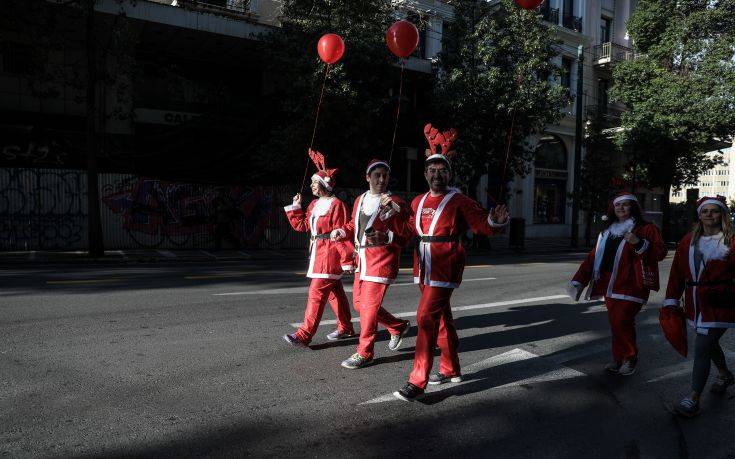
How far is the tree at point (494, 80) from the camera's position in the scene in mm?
17531

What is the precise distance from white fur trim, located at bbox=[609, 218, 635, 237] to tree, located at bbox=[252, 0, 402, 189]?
1109 cm

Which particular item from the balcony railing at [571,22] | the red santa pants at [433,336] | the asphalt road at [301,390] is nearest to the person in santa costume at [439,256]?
the red santa pants at [433,336]

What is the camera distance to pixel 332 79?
15.2 m

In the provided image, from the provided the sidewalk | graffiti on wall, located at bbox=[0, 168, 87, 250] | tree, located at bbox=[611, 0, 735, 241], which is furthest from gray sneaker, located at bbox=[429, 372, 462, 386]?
tree, located at bbox=[611, 0, 735, 241]

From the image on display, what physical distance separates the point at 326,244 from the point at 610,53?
29170 millimetres

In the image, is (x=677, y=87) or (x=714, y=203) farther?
(x=677, y=87)

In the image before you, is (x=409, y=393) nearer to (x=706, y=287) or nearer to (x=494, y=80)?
(x=706, y=287)

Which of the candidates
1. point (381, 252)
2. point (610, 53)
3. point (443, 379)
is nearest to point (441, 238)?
point (381, 252)

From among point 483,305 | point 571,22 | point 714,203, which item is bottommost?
point 483,305

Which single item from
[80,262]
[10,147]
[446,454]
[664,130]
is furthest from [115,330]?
[664,130]

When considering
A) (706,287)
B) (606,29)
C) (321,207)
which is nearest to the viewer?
(706,287)

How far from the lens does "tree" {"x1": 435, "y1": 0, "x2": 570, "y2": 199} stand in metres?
17.5

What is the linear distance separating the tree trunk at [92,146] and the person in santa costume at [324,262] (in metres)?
10.0

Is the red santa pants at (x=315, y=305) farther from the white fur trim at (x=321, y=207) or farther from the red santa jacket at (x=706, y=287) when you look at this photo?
the red santa jacket at (x=706, y=287)
